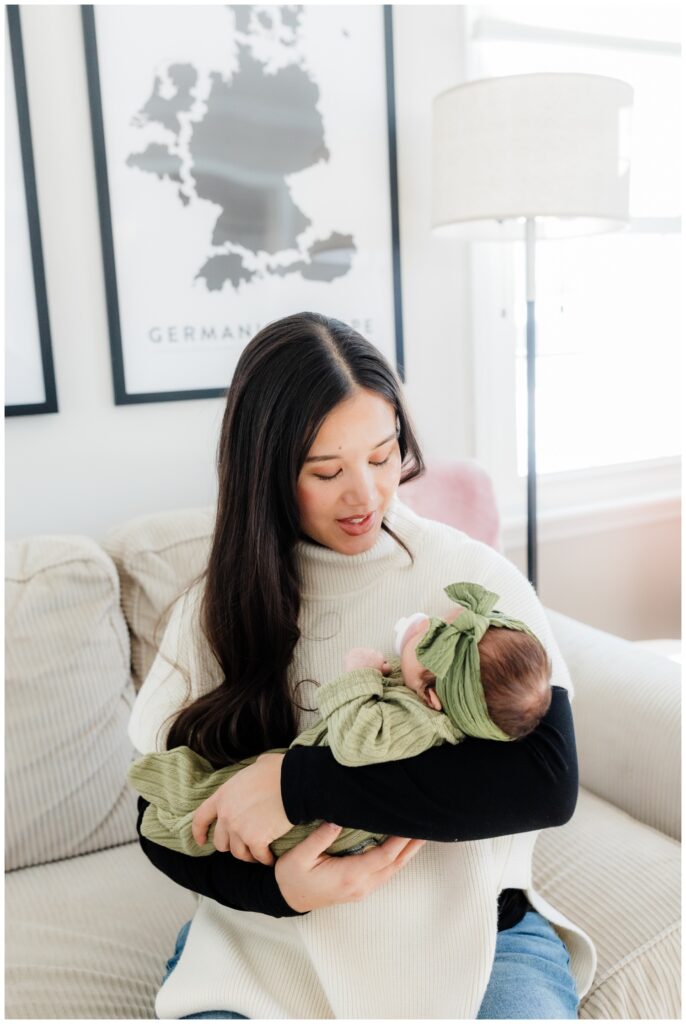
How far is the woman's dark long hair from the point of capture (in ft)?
3.08

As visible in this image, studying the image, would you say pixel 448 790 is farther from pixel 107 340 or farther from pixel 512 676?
pixel 107 340

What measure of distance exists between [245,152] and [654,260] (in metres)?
1.31

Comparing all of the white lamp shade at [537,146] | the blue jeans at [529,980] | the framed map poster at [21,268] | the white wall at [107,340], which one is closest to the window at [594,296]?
the white wall at [107,340]

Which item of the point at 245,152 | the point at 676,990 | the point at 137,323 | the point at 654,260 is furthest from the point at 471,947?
the point at 654,260

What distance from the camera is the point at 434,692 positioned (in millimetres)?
814

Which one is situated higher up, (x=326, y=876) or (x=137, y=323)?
(x=137, y=323)

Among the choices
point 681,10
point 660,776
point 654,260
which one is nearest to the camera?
point 660,776

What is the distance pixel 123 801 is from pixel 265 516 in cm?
78

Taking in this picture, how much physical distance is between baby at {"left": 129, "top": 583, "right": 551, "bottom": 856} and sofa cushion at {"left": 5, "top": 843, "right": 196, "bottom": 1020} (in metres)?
0.45

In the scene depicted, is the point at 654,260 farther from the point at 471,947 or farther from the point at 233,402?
the point at 471,947

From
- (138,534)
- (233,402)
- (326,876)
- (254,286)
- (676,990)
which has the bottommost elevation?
(676,990)

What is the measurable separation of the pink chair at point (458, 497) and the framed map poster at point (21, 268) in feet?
2.58

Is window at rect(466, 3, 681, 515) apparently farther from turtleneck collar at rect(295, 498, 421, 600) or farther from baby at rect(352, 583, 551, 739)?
baby at rect(352, 583, 551, 739)

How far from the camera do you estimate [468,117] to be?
1715mm
